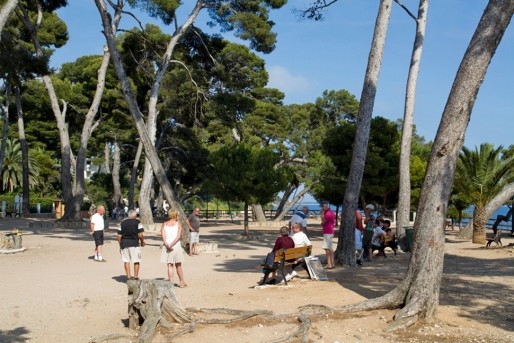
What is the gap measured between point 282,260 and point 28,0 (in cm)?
2295

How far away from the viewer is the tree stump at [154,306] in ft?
22.8

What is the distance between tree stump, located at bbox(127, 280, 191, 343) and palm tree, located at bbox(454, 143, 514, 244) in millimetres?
15971

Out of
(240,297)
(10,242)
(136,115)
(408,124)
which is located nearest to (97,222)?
(10,242)

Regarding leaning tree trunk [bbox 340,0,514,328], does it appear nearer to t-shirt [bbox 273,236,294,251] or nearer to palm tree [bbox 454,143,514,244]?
t-shirt [bbox 273,236,294,251]

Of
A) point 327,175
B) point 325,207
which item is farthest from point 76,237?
point 327,175

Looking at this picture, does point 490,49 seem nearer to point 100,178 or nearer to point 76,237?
point 76,237

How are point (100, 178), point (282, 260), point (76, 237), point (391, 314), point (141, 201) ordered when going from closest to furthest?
point (391, 314) < point (282, 260) < point (76, 237) < point (141, 201) < point (100, 178)

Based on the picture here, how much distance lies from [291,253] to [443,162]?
398 cm

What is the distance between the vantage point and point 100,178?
47.8m

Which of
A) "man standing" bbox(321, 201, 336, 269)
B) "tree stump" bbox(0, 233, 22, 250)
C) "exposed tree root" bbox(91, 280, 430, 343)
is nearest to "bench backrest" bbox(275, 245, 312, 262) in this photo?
"man standing" bbox(321, 201, 336, 269)

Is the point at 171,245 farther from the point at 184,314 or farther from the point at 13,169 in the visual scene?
the point at 13,169

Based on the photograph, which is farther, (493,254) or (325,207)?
(493,254)

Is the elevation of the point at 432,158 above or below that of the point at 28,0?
below

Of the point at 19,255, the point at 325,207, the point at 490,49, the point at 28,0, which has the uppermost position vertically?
the point at 28,0
